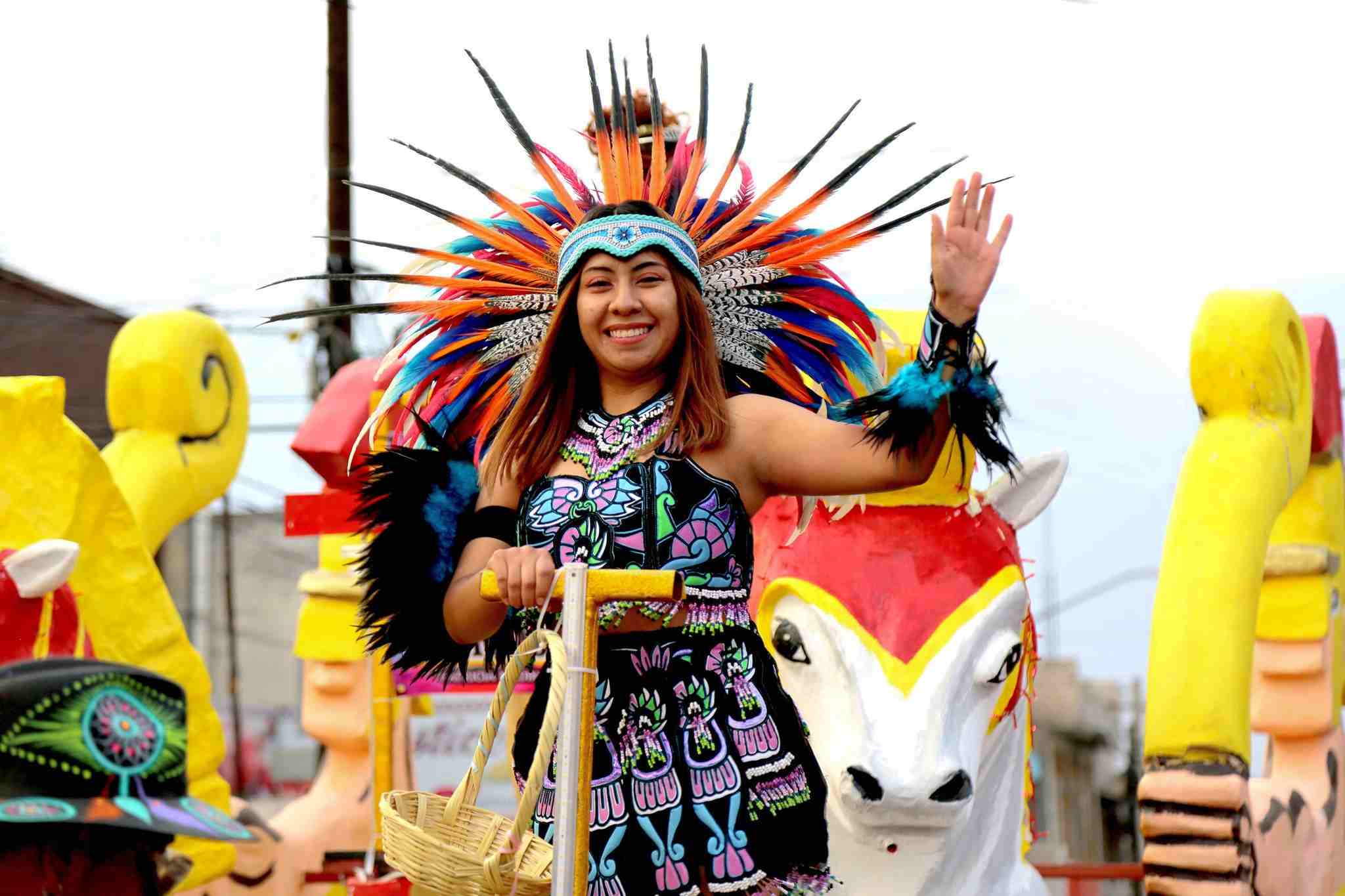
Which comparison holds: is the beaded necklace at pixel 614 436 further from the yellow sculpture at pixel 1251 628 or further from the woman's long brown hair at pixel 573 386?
the yellow sculpture at pixel 1251 628

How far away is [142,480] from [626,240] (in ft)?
15.4

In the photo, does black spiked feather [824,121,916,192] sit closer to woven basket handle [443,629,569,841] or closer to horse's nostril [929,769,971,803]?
woven basket handle [443,629,569,841]

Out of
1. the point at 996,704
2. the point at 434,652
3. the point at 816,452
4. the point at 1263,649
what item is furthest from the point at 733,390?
the point at 1263,649

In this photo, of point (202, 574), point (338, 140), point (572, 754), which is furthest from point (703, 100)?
point (202, 574)

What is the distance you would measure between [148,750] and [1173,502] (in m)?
3.46

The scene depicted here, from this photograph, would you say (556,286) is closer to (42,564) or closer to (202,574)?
(42,564)

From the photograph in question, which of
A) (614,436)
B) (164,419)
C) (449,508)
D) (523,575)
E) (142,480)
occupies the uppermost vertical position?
(164,419)

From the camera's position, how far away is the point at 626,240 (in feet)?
9.00

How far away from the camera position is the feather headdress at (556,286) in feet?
9.88

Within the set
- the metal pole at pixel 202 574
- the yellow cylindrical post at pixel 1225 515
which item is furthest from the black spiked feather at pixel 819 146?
the metal pole at pixel 202 574

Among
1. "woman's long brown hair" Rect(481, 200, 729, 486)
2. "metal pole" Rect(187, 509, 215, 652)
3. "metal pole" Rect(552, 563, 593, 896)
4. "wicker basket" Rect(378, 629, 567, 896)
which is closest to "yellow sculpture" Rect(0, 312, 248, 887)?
"woman's long brown hair" Rect(481, 200, 729, 486)

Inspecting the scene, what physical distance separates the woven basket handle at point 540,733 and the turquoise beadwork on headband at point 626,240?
0.65m

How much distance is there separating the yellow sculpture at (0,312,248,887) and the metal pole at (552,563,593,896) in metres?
3.43

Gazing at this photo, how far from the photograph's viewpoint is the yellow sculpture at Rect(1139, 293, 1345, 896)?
15.6ft
